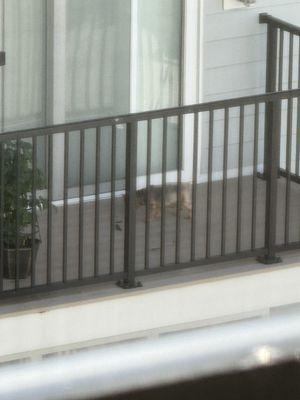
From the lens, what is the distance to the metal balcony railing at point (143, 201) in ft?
17.0

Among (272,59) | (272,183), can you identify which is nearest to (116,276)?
(272,183)

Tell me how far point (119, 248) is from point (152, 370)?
5.20 m

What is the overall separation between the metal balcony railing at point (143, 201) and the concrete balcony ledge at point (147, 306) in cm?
8

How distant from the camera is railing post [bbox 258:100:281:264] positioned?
576 cm

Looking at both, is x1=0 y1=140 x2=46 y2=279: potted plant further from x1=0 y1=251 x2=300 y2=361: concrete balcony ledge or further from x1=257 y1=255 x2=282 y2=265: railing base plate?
x1=257 y1=255 x2=282 y2=265: railing base plate

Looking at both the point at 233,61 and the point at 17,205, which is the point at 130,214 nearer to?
the point at 17,205

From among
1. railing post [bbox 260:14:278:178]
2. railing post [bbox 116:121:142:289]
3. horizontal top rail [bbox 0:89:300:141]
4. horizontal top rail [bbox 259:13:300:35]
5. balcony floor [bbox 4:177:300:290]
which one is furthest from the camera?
railing post [bbox 260:14:278:178]

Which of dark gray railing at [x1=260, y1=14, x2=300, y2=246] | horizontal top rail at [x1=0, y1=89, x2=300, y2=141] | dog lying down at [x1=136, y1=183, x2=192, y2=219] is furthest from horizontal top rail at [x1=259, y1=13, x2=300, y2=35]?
horizontal top rail at [x1=0, y1=89, x2=300, y2=141]

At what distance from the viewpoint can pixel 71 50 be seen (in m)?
6.74

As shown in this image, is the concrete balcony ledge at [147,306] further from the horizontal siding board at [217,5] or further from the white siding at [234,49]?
the horizontal siding board at [217,5]

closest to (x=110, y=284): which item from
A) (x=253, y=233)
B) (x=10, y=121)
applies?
(x=253, y=233)

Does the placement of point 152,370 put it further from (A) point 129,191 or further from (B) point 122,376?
(A) point 129,191

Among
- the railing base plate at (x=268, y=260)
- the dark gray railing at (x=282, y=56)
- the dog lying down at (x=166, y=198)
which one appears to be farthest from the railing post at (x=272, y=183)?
the dark gray railing at (x=282, y=56)

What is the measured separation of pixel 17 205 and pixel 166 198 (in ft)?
4.76
